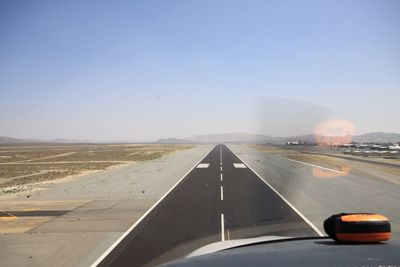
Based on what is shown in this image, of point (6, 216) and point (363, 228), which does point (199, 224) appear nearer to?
point (6, 216)

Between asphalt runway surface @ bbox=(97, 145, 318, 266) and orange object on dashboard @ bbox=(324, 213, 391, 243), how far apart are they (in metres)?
4.99

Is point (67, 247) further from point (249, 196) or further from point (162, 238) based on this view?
point (249, 196)

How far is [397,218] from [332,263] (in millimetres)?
11326

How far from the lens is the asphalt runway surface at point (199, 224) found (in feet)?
28.5

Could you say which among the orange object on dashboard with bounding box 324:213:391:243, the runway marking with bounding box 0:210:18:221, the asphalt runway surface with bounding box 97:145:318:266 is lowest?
the runway marking with bounding box 0:210:18:221

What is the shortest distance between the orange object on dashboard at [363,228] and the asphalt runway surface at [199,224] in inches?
197

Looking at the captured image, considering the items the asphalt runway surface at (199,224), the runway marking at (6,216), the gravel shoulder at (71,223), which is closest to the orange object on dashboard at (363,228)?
the asphalt runway surface at (199,224)

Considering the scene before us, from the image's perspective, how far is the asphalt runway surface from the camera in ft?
28.5

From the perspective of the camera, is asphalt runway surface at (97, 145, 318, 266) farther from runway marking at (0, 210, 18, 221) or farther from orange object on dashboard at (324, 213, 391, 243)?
orange object on dashboard at (324, 213, 391, 243)

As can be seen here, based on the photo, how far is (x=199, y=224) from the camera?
11.8 meters

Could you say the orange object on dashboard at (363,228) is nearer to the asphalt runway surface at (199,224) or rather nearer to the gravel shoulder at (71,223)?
the asphalt runway surface at (199,224)

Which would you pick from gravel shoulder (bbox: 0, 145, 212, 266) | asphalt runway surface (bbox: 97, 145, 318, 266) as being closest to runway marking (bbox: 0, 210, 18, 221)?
gravel shoulder (bbox: 0, 145, 212, 266)

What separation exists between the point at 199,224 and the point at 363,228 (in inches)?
343

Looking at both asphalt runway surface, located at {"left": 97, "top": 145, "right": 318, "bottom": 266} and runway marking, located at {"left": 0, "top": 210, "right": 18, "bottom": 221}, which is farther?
runway marking, located at {"left": 0, "top": 210, "right": 18, "bottom": 221}
